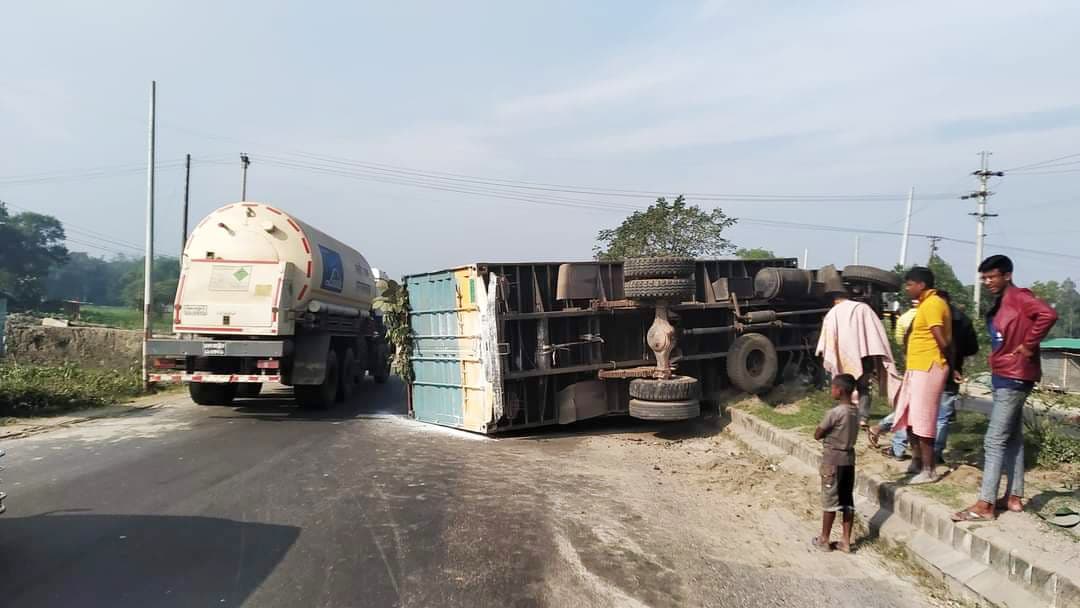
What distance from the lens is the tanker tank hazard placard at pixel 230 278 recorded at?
398 inches

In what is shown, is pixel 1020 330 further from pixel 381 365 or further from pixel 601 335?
pixel 381 365

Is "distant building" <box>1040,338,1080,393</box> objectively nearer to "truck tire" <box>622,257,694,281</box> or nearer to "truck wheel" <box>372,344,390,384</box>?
"truck tire" <box>622,257,694,281</box>

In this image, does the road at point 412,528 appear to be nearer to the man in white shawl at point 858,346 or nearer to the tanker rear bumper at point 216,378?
the man in white shawl at point 858,346

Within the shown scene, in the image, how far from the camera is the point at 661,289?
8.62 meters

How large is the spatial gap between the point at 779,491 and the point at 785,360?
16.4 ft

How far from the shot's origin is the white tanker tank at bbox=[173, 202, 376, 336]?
9961 mm

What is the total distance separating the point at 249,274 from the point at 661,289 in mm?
6519

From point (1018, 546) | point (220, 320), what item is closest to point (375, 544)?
point (1018, 546)

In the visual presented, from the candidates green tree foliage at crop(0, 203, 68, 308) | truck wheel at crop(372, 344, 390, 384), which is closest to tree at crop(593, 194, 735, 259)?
truck wheel at crop(372, 344, 390, 384)

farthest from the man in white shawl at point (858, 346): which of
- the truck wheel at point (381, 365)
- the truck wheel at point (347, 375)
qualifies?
the truck wheel at point (381, 365)

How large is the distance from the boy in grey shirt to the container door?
15.5 feet

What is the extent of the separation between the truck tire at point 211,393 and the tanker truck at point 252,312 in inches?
0.6

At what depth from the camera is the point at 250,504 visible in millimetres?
5410

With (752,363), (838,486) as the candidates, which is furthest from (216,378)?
(838,486)
